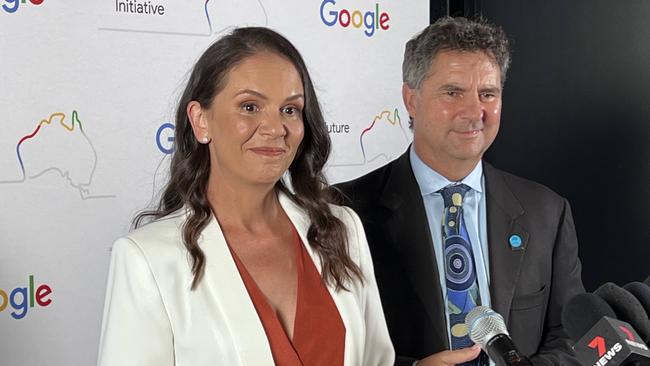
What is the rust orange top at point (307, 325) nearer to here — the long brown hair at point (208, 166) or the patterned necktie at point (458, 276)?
the long brown hair at point (208, 166)

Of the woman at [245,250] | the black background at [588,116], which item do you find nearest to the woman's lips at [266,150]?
the woman at [245,250]

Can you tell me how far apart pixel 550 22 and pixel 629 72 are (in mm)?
418

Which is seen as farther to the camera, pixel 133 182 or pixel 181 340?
pixel 133 182

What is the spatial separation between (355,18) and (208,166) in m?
1.58

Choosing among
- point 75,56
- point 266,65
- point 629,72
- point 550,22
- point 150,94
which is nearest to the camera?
point 266,65

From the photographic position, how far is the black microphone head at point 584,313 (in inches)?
45.9

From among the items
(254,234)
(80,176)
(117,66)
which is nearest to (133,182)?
(80,176)

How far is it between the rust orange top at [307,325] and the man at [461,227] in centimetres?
42

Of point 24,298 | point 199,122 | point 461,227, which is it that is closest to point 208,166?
point 199,122

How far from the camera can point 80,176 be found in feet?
8.20

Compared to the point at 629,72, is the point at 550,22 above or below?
above

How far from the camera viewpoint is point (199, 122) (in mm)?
1780

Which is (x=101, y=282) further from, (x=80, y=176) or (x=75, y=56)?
(x=75, y=56)

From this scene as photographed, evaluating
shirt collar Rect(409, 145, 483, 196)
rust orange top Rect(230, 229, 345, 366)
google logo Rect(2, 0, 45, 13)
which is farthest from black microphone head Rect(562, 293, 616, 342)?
google logo Rect(2, 0, 45, 13)
